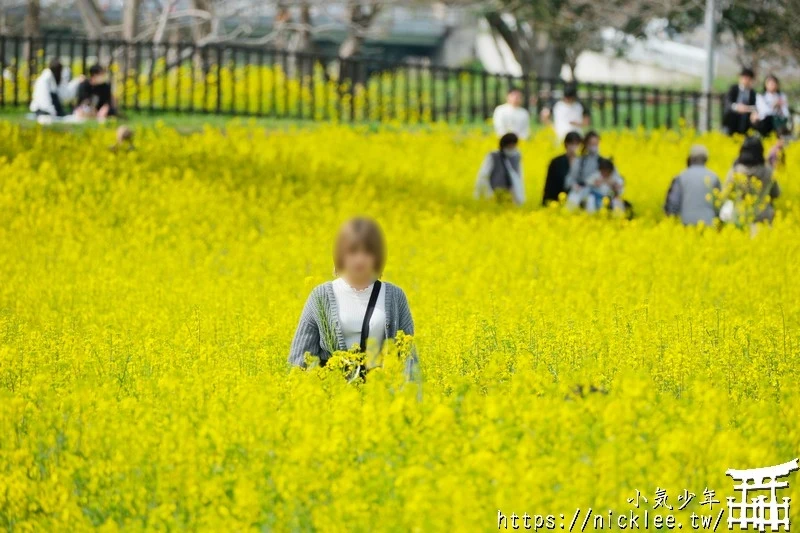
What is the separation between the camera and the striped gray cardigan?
23.4 feet

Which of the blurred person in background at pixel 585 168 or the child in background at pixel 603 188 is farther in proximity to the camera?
the blurred person in background at pixel 585 168

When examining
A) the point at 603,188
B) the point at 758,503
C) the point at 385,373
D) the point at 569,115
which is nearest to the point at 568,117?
the point at 569,115

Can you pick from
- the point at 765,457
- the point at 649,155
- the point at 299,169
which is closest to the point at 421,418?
the point at 765,457

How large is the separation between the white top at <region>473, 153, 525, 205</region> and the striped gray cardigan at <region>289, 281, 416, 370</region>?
11.3m

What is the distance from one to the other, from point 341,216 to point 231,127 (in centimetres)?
456

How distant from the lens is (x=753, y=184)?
1569 cm

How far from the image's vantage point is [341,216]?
17828mm

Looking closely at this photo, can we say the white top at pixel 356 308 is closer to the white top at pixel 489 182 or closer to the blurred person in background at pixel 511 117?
the white top at pixel 489 182

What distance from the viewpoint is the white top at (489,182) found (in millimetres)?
18438

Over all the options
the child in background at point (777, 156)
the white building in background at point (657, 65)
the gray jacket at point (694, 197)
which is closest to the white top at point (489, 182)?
the gray jacket at point (694, 197)

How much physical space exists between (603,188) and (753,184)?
253 centimetres

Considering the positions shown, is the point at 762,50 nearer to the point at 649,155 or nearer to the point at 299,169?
the point at 649,155

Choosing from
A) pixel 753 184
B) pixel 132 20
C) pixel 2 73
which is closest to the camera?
pixel 753 184

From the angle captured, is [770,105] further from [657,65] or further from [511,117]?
[657,65]
